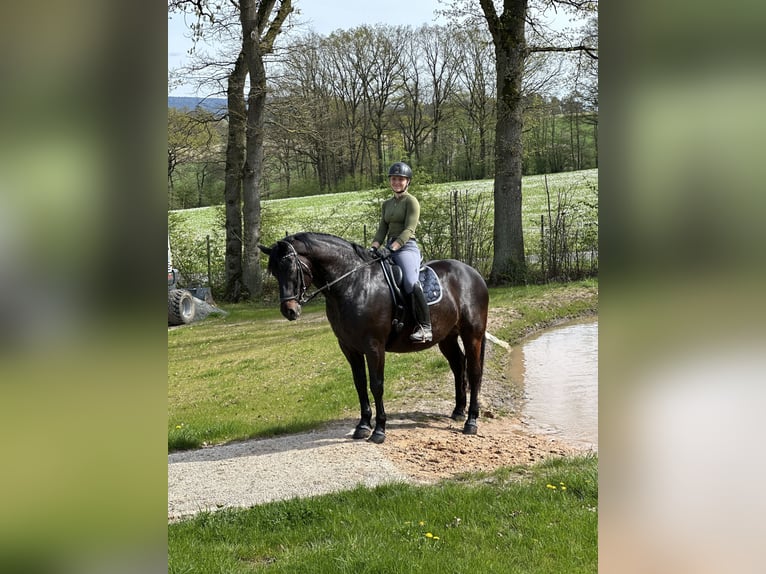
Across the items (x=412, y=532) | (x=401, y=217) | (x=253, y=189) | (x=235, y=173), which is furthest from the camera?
(x=235, y=173)

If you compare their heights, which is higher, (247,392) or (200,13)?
(200,13)

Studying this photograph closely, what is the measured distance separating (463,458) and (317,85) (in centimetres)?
2230

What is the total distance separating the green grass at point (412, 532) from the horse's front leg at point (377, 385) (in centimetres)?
138

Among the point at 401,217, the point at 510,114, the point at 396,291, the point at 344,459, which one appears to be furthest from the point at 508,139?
the point at 344,459

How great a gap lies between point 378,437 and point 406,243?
183 centimetres

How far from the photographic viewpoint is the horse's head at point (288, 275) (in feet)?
20.0

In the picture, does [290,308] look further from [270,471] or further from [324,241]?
[270,471]

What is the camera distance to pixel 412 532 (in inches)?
169

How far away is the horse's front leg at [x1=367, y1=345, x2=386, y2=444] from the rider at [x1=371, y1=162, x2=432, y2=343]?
1.21 feet
